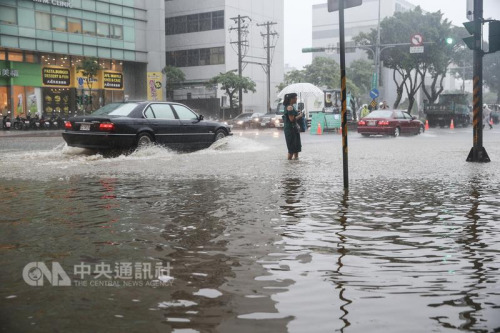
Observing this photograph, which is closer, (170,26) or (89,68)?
(89,68)

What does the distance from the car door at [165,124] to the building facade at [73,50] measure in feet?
106

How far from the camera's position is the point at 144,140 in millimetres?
15742

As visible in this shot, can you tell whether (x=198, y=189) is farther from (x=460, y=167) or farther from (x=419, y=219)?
(x=460, y=167)

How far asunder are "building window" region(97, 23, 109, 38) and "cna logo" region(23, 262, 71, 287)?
51.1 metres

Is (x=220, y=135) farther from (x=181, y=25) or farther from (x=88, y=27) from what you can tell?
(x=181, y=25)

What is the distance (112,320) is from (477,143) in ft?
41.7

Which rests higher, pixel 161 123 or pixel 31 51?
pixel 31 51

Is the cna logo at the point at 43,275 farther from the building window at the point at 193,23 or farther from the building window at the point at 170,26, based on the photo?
the building window at the point at 170,26

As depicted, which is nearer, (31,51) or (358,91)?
(31,51)

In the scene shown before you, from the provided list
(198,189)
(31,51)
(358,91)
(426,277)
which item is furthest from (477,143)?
(358,91)

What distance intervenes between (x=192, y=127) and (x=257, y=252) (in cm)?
1240

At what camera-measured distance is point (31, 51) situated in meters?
48.5

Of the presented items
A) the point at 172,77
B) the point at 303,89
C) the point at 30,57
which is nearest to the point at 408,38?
the point at 303,89

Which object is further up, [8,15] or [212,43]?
[212,43]
